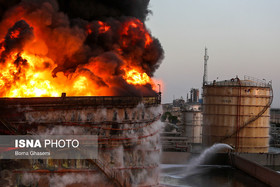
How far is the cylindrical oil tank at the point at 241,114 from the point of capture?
4084cm

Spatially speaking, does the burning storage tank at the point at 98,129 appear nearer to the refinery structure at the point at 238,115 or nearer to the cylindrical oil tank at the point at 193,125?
the refinery structure at the point at 238,115

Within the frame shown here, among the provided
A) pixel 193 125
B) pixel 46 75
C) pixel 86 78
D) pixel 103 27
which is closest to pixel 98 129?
pixel 86 78

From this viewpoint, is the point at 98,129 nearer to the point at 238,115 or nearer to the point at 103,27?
the point at 103,27

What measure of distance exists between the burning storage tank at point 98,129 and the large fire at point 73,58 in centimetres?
191

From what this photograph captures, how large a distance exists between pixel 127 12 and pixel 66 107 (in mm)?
11901

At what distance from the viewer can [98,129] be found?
19.6 meters

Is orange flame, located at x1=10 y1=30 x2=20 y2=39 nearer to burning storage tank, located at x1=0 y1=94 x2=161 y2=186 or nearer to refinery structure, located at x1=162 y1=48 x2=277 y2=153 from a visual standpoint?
burning storage tank, located at x1=0 y1=94 x2=161 y2=186

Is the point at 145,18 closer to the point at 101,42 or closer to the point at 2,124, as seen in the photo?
the point at 101,42

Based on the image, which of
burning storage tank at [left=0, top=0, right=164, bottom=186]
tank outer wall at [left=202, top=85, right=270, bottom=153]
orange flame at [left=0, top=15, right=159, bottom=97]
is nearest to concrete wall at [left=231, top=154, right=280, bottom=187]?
tank outer wall at [left=202, top=85, right=270, bottom=153]

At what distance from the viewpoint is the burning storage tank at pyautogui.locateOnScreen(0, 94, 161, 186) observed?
18172 millimetres

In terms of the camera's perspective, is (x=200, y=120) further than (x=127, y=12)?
Yes

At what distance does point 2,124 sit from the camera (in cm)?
1780

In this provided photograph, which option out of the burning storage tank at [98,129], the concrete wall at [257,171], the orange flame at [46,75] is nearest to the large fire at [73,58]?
the orange flame at [46,75]

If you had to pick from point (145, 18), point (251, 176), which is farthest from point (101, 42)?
point (251, 176)
